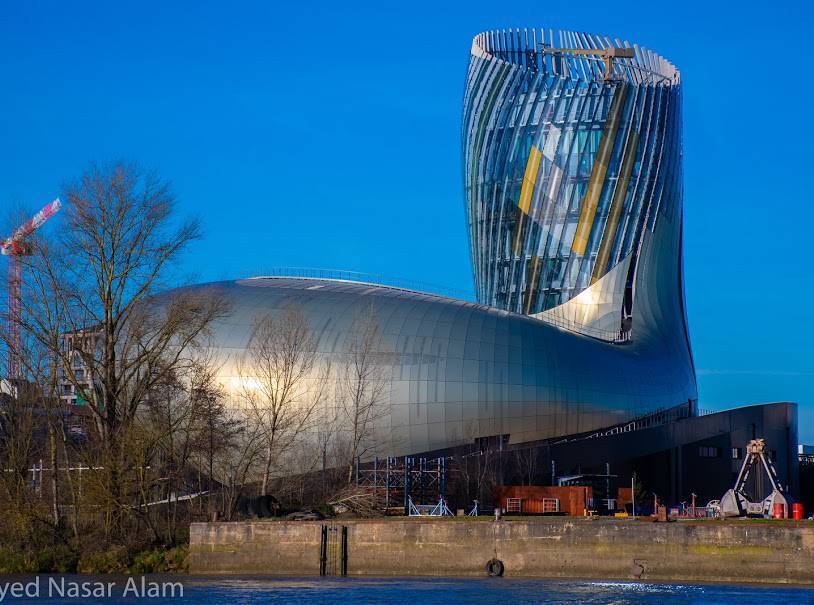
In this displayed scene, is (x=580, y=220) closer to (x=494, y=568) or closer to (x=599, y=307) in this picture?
(x=599, y=307)

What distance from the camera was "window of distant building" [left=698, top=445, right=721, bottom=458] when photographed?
275 ft

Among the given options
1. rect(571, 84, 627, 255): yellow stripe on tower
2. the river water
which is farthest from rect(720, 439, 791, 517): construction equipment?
rect(571, 84, 627, 255): yellow stripe on tower

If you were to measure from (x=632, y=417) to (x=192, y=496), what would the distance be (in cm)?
3182

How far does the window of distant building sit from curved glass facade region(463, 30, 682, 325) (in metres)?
18.3

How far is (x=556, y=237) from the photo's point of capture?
10094cm

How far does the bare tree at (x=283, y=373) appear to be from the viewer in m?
66.2

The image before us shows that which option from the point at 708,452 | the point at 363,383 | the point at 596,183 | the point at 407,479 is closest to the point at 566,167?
the point at 596,183

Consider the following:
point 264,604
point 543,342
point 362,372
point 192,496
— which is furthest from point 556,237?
point 264,604

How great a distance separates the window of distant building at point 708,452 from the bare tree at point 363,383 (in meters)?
24.3

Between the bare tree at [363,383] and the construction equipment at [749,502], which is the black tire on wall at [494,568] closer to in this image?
the construction equipment at [749,502]

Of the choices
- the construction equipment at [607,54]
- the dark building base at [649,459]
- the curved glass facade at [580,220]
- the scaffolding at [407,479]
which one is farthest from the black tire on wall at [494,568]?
the construction equipment at [607,54]

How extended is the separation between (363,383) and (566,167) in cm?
3697

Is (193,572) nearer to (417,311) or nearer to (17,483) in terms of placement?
(17,483)

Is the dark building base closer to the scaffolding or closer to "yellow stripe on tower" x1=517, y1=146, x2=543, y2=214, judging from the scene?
the scaffolding
